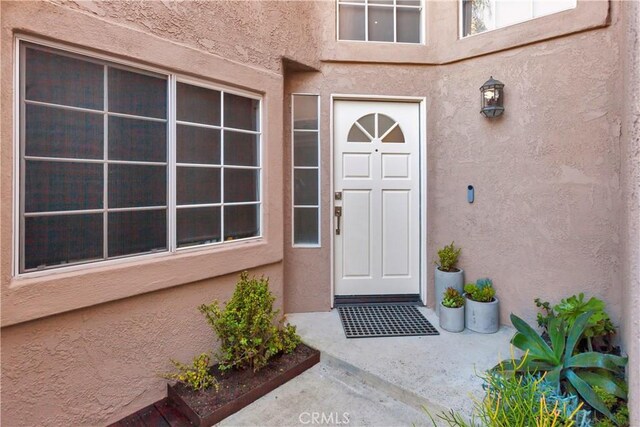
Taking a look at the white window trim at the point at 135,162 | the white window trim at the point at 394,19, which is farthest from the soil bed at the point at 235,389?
the white window trim at the point at 394,19

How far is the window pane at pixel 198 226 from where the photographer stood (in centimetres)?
271

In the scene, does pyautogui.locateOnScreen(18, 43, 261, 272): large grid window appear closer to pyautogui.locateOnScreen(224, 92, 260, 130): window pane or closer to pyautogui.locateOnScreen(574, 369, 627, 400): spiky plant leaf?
pyautogui.locateOnScreen(224, 92, 260, 130): window pane

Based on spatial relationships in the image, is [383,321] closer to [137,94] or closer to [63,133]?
[137,94]

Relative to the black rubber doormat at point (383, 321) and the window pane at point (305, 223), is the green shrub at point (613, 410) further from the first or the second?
the window pane at point (305, 223)

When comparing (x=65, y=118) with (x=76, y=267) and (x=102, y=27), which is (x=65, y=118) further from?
(x=76, y=267)

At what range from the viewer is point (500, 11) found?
3.44 m

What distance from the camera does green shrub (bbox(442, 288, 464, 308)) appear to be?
333cm

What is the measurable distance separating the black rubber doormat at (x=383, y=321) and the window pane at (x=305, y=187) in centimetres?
140

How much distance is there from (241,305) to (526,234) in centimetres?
299

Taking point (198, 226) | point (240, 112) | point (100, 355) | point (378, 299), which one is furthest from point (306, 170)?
point (100, 355)

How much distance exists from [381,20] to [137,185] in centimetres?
349

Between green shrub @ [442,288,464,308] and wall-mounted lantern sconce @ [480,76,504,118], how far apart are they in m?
1.98

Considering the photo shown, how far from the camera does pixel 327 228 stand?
3834 millimetres

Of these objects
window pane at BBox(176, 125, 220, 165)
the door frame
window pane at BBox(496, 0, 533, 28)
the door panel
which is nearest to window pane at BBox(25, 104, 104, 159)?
window pane at BBox(176, 125, 220, 165)
